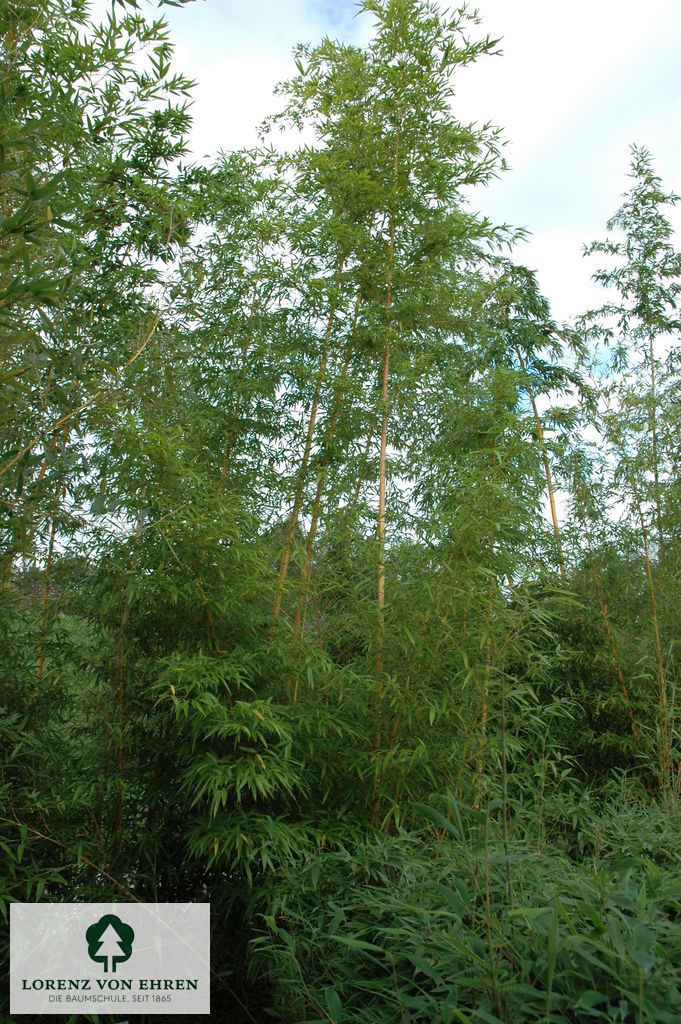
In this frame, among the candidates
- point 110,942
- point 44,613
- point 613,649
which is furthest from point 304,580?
point 613,649

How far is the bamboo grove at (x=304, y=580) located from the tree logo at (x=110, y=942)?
0.21 m

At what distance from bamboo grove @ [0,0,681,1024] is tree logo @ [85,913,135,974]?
21 cm

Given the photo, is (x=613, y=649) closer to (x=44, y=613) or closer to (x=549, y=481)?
(x=549, y=481)

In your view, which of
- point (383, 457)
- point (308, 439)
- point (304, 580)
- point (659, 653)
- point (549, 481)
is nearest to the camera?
point (304, 580)

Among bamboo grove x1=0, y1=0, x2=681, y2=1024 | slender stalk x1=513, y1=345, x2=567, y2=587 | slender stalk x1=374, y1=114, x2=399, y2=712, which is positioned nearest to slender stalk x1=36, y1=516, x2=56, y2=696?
bamboo grove x1=0, y1=0, x2=681, y2=1024

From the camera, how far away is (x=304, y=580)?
358cm

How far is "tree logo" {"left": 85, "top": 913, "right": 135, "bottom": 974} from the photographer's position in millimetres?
3037

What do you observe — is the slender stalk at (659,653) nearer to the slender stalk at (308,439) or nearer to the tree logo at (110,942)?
the slender stalk at (308,439)

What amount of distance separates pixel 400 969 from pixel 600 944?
28.1 inches

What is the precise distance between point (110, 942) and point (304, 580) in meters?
1.61

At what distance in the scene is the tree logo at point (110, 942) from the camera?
3.04 metres

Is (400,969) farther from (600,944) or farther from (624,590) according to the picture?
(624,590)

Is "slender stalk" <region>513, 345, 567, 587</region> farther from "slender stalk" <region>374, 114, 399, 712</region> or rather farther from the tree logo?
the tree logo

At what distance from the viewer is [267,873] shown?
3014 mm
